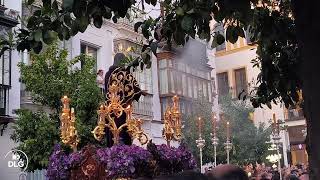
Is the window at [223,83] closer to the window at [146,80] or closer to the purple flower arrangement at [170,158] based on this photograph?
the window at [146,80]

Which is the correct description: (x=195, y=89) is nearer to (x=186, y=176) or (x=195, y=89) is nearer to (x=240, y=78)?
(x=240, y=78)

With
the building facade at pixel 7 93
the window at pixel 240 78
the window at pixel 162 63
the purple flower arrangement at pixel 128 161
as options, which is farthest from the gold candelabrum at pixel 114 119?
the window at pixel 240 78

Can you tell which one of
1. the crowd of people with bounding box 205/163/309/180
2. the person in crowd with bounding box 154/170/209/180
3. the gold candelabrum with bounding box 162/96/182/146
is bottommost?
the crowd of people with bounding box 205/163/309/180

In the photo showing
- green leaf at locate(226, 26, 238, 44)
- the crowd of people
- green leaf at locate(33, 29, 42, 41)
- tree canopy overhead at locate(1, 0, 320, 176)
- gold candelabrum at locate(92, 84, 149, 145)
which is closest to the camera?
the crowd of people

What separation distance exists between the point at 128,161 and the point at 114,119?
96 cm

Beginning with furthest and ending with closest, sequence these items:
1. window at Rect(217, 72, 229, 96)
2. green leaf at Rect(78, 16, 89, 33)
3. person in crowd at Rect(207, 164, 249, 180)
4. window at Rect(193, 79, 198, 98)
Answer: window at Rect(217, 72, 229, 96), window at Rect(193, 79, 198, 98), green leaf at Rect(78, 16, 89, 33), person in crowd at Rect(207, 164, 249, 180)

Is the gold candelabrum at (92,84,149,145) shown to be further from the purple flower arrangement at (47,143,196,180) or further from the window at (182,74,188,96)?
the window at (182,74,188,96)

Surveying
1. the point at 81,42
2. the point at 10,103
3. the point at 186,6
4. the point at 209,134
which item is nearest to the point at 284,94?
the point at 186,6

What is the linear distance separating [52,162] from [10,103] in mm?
12061

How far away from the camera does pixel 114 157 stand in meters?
5.94

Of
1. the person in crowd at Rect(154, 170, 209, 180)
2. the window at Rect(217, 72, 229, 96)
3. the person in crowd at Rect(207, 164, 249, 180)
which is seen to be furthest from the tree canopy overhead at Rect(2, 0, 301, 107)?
the window at Rect(217, 72, 229, 96)

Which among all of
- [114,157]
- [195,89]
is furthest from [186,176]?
[195,89]

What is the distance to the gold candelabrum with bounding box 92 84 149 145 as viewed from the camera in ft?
21.7

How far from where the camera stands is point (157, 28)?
6402 millimetres
